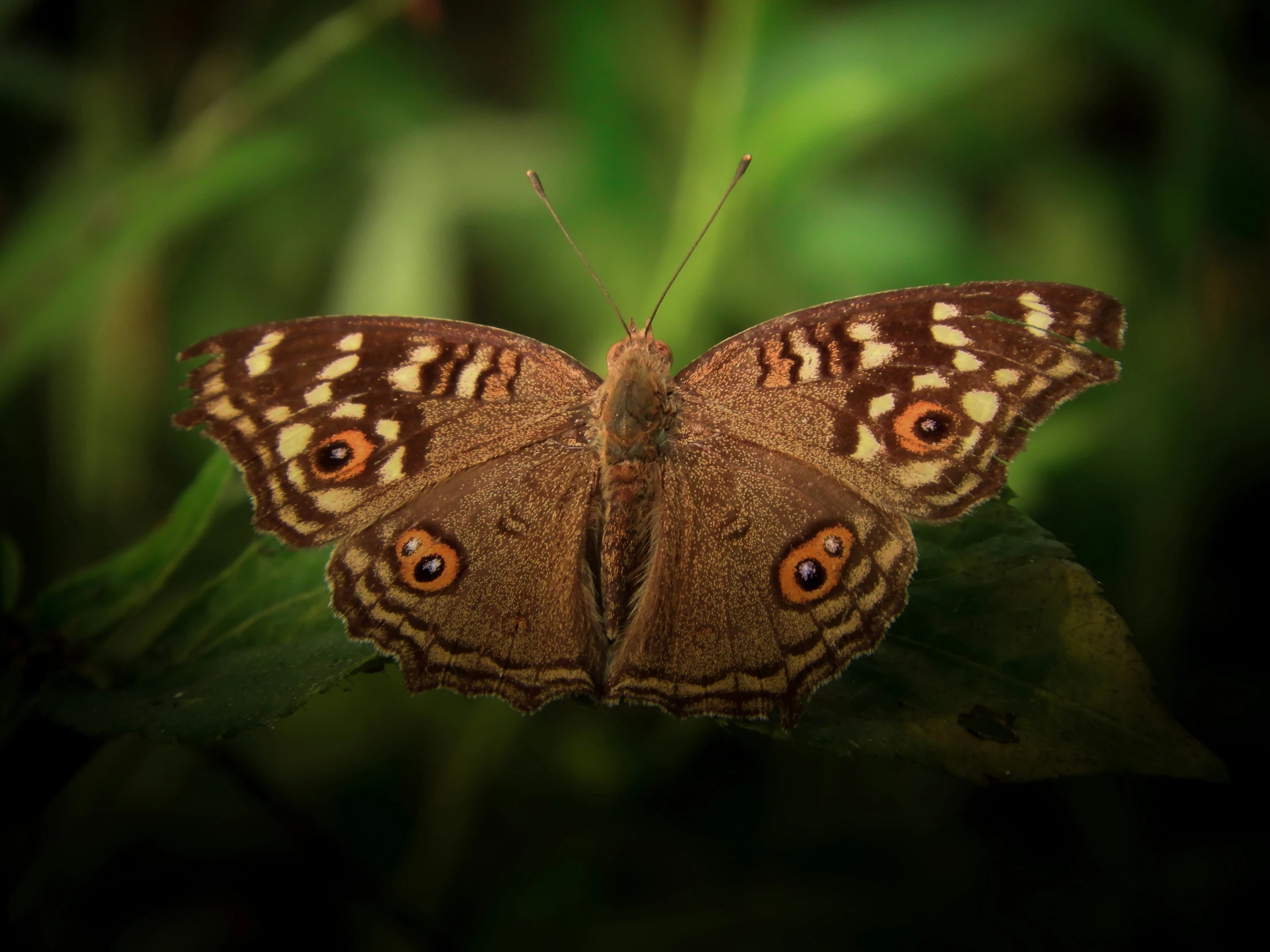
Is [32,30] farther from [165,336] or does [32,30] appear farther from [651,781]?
[651,781]

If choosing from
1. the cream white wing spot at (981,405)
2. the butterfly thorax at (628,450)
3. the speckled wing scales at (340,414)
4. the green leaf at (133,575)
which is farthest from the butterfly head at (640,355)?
the green leaf at (133,575)

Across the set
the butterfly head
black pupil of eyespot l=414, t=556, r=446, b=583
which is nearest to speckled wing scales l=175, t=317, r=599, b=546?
black pupil of eyespot l=414, t=556, r=446, b=583

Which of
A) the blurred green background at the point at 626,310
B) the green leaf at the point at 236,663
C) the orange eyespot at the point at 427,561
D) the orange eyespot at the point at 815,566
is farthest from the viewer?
the blurred green background at the point at 626,310

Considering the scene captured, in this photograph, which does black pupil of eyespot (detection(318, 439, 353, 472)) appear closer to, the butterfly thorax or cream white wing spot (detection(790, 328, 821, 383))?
the butterfly thorax

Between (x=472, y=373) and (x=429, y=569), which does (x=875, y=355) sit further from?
(x=429, y=569)

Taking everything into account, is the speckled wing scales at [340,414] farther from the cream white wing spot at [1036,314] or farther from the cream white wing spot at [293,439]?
the cream white wing spot at [1036,314]

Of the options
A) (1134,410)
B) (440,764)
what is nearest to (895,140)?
(1134,410)
